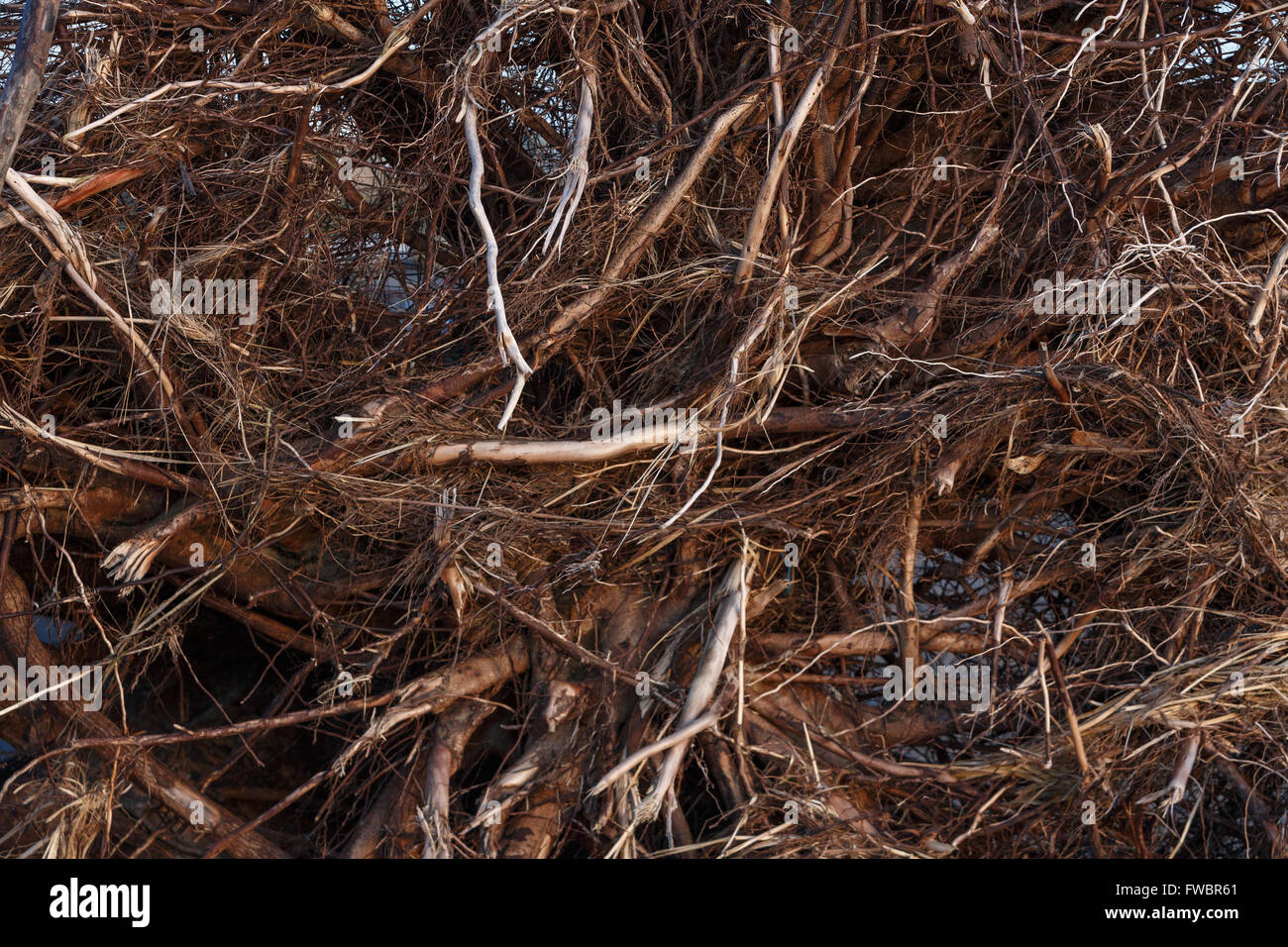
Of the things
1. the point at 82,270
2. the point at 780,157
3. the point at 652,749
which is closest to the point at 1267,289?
the point at 780,157

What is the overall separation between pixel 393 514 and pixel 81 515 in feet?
2.76

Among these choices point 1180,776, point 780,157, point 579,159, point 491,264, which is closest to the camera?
point 491,264

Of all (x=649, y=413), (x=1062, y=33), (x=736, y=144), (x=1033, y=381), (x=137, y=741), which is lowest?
(x=137, y=741)

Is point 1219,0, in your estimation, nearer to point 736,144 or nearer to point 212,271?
point 736,144

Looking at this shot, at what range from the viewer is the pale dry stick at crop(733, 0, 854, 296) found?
9.44 ft

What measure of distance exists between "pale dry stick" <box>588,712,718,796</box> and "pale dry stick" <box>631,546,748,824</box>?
22 mm

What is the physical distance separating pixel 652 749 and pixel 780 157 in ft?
5.37

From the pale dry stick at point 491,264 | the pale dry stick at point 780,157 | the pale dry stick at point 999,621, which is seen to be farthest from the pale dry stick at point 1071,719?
the pale dry stick at point 491,264

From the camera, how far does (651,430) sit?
283 centimetres

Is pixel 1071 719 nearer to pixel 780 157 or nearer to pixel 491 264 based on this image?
pixel 780 157

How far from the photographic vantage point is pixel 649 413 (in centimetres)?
289

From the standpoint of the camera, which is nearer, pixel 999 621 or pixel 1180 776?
pixel 1180 776

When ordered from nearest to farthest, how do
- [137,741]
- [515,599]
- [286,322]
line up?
[137,741] < [515,599] < [286,322]

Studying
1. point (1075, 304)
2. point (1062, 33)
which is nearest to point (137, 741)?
point (1075, 304)
